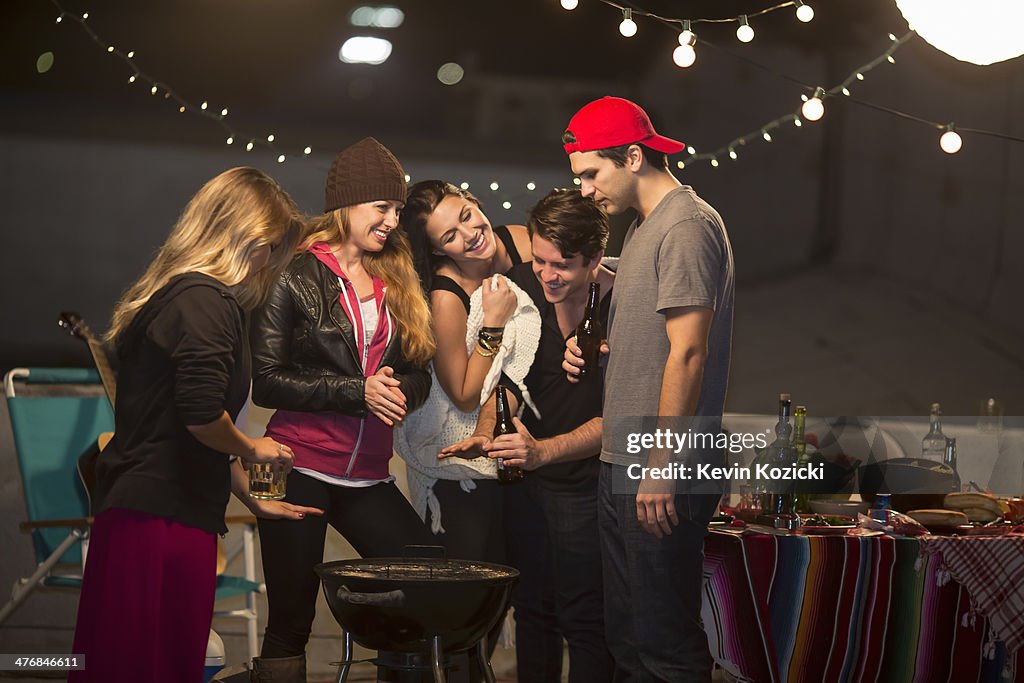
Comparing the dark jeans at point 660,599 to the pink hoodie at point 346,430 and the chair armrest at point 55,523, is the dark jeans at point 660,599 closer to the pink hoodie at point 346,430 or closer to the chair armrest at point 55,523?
the pink hoodie at point 346,430

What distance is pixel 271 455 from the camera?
10.1ft

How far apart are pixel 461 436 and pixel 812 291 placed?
1323 millimetres

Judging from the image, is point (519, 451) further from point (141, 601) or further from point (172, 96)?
point (172, 96)

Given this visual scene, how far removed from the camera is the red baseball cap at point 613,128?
3.36 meters

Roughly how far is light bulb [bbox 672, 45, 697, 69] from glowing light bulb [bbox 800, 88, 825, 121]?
432mm

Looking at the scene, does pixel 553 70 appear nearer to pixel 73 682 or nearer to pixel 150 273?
pixel 150 273

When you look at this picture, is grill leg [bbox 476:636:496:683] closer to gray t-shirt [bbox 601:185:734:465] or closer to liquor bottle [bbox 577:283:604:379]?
gray t-shirt [bbox 601:185:734:465]

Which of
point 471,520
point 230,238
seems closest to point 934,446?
point 471,520

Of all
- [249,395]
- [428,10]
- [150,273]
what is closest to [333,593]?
[249,395]

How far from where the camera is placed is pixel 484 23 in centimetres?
358

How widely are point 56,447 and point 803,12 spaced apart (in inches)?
107

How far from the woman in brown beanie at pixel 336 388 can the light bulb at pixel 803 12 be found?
1.53 meters

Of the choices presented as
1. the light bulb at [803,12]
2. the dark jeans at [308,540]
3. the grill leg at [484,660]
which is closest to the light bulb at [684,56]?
the light bulb at [803,12]

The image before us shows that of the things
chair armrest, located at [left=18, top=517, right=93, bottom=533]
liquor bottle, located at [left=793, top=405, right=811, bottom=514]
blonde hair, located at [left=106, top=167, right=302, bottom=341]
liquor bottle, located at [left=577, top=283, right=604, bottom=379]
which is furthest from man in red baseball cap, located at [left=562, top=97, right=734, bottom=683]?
chair armrest, located at [left=18, top=517, right=93, bottom=533]
